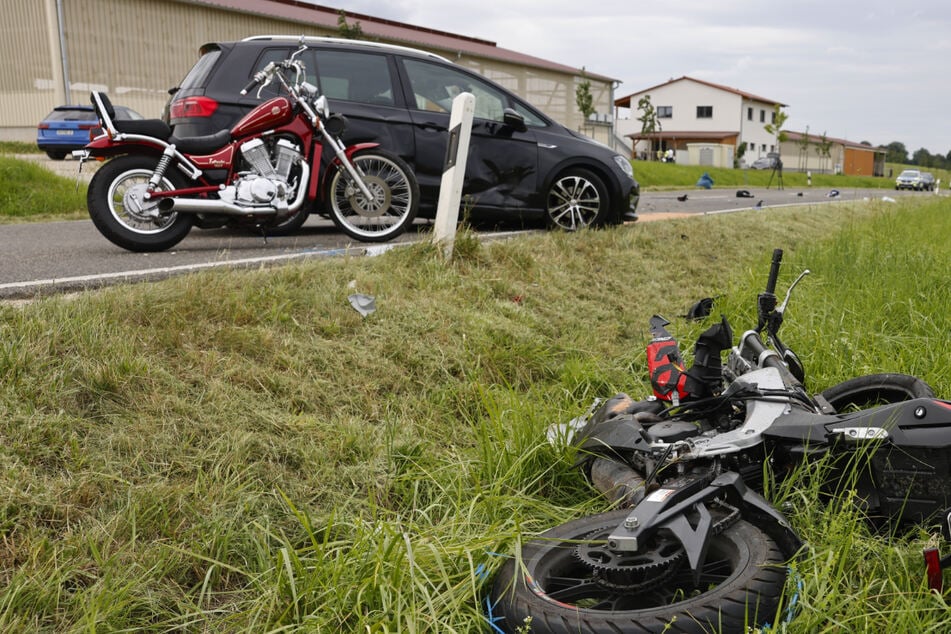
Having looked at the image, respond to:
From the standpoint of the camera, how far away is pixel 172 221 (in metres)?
6.01

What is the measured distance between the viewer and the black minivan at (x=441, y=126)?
7195mm

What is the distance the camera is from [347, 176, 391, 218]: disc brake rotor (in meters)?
6.45

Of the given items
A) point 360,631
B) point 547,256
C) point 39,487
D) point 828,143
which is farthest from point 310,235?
point 828,143

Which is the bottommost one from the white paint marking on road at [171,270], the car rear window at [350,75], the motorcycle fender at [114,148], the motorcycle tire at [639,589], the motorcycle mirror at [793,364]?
the motorcycle tire at [639,589]

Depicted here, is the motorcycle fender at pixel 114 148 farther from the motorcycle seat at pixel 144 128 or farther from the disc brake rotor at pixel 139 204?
the disc brake rotor at pixel 139 204

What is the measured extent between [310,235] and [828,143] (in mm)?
70136

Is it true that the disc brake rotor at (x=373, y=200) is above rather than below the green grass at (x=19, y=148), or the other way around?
below

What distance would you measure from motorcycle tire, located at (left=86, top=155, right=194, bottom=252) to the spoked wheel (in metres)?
1.19

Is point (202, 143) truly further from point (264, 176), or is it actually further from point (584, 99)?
point (584, 99)

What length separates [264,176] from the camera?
20.4ft

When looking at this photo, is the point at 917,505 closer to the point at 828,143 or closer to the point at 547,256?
the point at 547,256

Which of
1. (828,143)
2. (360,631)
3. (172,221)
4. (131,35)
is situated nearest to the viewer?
(360,631)

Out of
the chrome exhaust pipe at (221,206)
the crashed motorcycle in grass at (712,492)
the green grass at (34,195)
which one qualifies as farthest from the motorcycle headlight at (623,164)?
the green grass at (34,195)

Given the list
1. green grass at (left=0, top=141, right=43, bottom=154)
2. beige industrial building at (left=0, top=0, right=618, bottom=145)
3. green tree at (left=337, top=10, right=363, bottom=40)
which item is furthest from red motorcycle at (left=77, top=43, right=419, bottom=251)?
green tree at (left=337, top=10, right=363, bottom=40)
